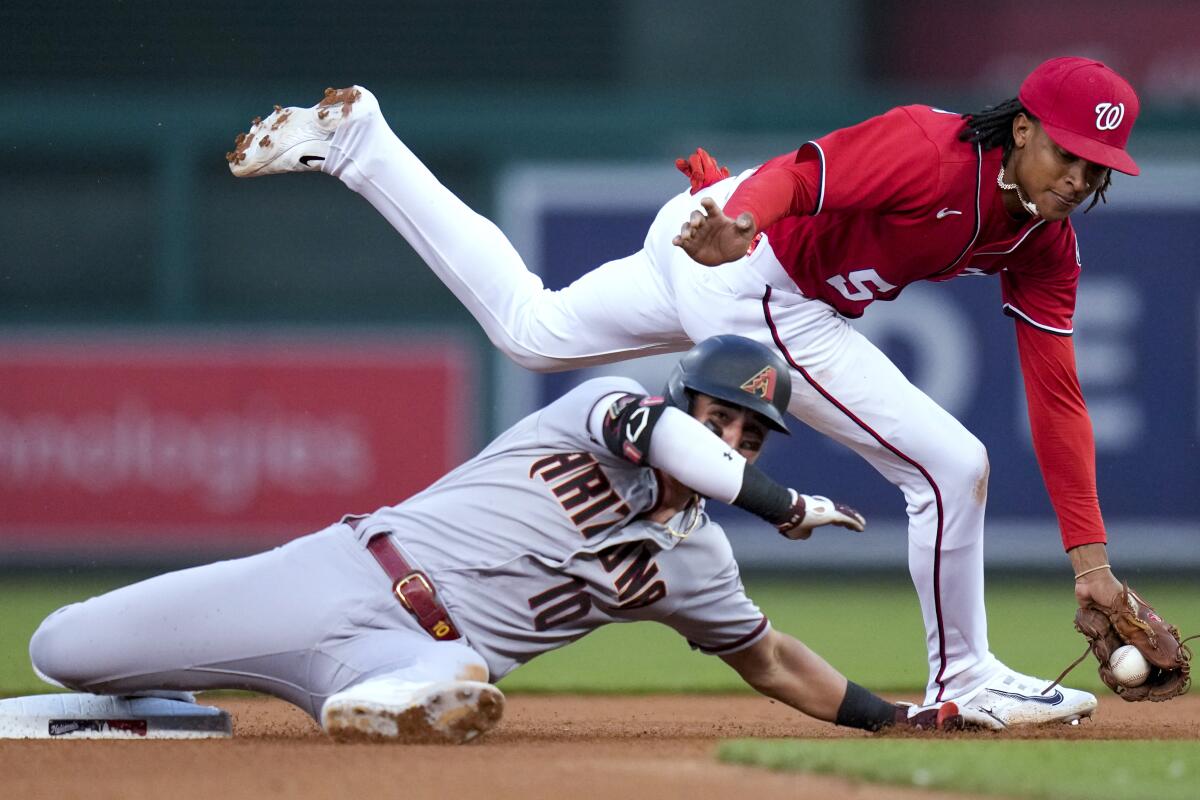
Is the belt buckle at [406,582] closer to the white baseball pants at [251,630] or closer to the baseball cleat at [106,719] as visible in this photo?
the white baseball pants at [251,630]

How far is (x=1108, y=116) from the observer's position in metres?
3.58

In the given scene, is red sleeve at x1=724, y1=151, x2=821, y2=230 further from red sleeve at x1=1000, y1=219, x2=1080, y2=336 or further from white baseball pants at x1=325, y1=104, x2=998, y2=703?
red sleeve at x1=1000, y1=219, x2=1080, y2=336

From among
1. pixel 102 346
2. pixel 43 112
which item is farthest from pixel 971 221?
pixel 43 112

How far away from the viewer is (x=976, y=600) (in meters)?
3.89

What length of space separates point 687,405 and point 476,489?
45cm

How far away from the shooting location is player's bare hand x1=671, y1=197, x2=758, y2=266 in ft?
10.7

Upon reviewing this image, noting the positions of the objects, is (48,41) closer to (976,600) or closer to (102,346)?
(102,346)

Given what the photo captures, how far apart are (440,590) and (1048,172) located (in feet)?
4.75

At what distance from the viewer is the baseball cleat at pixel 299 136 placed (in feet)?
13.6

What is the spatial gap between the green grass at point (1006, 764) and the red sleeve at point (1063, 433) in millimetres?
585

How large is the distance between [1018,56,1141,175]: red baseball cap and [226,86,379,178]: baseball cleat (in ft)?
4.87

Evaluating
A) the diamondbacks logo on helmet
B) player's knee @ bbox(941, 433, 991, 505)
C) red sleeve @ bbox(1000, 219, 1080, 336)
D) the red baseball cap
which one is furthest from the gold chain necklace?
the diamondbacks logo on helmet

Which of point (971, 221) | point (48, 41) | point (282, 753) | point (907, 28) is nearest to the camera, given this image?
point (282, 753)

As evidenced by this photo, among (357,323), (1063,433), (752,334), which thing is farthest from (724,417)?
(357,323)
